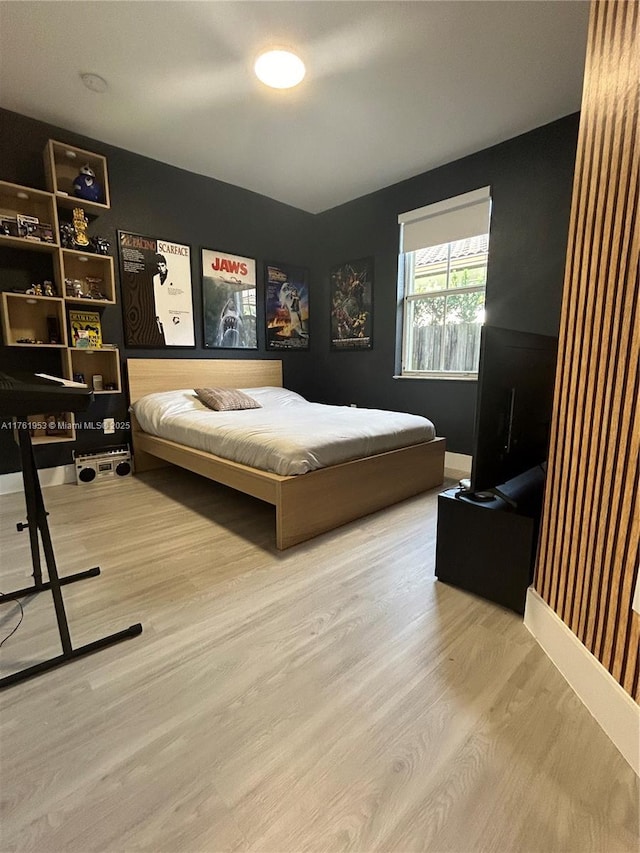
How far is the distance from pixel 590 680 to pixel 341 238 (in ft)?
14.4

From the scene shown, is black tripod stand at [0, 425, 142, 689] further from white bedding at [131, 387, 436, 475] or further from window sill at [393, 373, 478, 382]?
window sill at [393, 373, 478, 382]

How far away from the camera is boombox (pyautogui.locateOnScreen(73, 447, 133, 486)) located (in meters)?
3.23

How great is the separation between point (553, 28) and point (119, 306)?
3382 millimetres

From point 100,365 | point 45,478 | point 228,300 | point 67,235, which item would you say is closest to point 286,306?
point 228,300

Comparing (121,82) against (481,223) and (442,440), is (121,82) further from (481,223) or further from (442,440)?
(442,440)

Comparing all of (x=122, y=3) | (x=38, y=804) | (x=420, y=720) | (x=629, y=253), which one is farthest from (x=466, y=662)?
(x=122, y=3)

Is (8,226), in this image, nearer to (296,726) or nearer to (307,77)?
(307,77)

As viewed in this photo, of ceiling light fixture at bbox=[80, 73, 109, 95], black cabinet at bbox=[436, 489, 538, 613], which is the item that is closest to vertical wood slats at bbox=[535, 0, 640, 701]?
black cabinet at bbox=[436, 489, 538, 613]

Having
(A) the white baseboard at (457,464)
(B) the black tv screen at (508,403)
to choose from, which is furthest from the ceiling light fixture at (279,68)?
(A) the white baseboard at (457,464)

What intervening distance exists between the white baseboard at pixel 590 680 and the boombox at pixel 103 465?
3.18 m

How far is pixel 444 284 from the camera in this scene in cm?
370

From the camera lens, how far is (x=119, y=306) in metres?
3.40

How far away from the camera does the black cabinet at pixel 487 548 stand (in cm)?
156

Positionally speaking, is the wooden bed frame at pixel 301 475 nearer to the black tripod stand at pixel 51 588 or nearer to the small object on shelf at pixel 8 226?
the black tripod stand at pixel 51 588
